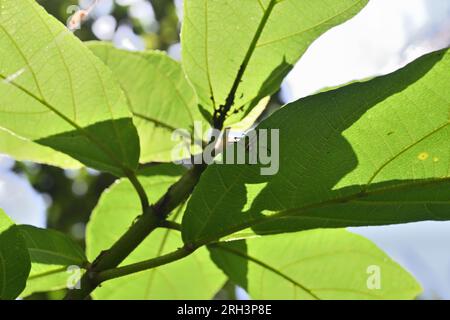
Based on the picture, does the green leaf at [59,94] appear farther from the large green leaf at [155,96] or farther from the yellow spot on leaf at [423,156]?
the yellow spot on leaf at [423,156]

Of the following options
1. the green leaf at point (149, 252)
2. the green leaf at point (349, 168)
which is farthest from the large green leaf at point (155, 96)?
the green leaf at point (349, 168)

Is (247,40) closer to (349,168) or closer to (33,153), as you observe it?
(349,168)

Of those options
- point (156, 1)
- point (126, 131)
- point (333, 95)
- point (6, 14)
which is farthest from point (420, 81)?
point (156, 1)

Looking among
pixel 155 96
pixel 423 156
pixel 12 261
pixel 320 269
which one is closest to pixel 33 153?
pixel 155 96

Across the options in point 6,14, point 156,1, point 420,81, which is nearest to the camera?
point 420,81

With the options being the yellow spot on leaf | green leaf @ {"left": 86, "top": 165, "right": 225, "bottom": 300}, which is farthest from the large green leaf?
the yellow spot on leaf
